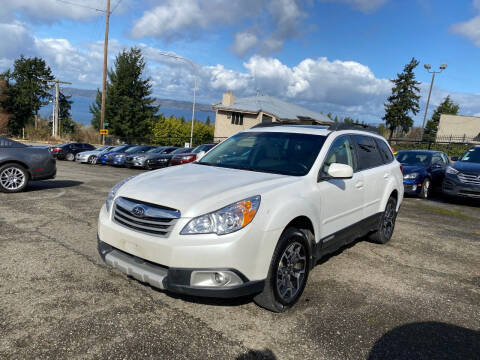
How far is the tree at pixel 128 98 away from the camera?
4881 cm

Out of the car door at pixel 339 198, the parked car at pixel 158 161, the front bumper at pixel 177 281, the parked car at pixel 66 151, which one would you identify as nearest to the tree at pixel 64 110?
the parked car at pixel 66 151

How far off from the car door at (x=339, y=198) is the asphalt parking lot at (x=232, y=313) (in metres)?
0.58

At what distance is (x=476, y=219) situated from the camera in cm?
841

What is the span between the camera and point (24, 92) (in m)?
53.8

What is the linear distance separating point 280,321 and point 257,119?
40005mm

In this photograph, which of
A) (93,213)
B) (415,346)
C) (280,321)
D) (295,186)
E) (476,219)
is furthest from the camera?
(476,219)

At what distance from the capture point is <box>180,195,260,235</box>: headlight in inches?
110

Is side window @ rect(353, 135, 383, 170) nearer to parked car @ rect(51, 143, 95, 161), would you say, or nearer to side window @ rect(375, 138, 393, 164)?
side window @ rect(375, 138, 393, 164)

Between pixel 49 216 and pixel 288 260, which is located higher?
pixel 288 260

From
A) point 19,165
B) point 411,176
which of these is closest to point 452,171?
point 411,176

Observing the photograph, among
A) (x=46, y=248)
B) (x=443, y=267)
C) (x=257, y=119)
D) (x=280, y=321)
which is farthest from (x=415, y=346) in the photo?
(x=257, y=119)

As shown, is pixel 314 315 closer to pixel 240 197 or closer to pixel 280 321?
pixel 280 321

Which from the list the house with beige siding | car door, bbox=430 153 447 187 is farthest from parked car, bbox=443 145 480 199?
the house with beige siding

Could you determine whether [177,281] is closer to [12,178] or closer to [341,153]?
[341,153]
